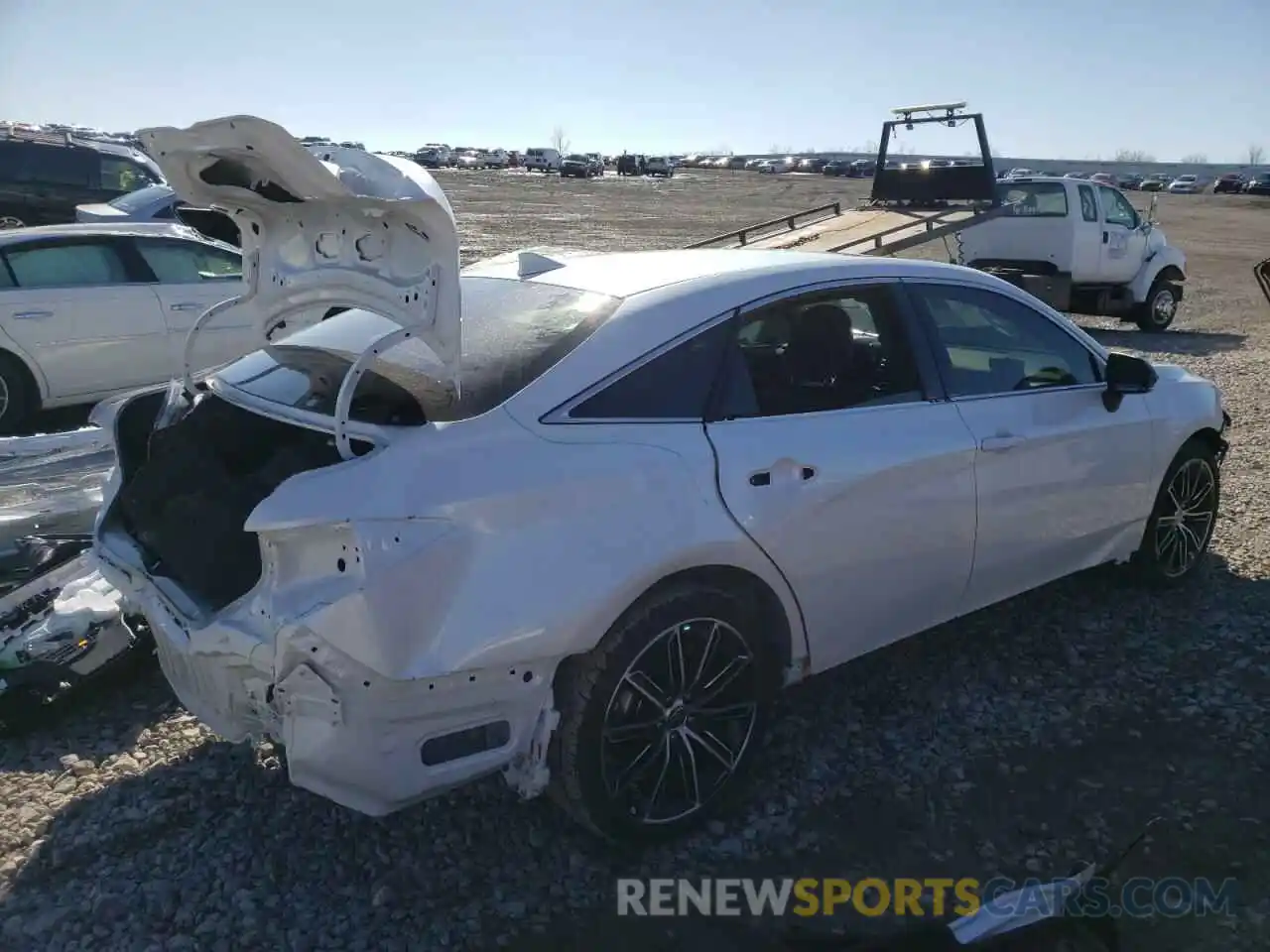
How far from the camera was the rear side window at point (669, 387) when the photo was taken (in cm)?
290

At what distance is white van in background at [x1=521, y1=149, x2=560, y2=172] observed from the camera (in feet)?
247

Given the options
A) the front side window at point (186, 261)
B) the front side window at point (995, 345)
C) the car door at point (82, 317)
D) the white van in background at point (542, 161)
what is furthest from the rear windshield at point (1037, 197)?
the white van in background at point (542, 161)

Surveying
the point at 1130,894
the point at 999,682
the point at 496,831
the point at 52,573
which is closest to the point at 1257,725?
the point at 999,682

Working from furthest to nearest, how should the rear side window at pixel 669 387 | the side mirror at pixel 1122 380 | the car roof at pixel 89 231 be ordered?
the car roof at pixel 89 231, the side mirror at pixel 1122 380, the rear side window at pixel 669 387

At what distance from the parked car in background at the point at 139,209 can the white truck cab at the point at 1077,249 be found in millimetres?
9166

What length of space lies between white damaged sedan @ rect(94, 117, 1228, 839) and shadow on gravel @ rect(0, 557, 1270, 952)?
0.31 metres

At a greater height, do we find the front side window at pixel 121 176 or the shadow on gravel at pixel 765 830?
the front side window at pixel 121 176

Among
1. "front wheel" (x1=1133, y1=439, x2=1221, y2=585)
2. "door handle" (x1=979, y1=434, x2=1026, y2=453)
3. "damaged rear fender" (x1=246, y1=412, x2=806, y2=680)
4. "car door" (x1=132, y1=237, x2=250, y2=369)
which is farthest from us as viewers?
"car door" (x1=132, y1=237, x2=250, y2=369)

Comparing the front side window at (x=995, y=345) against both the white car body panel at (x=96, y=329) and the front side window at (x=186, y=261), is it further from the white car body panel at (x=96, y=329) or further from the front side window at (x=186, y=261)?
the front side window at (x=186, y=261)

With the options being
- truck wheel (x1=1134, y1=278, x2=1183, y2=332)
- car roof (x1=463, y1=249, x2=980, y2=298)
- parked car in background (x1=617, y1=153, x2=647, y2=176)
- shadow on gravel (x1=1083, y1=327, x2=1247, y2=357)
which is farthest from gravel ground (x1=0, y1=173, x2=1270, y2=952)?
parked car in background (x1=617, y1=153, x2=647, y2=176)

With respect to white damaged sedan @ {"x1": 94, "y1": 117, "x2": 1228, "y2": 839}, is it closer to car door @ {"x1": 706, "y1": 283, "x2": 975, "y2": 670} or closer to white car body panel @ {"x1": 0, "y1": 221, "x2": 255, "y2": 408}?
car door @ {"x1": 706, "y1": 283, "x2": 975, "y2": 670}

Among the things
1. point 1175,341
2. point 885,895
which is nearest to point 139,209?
point 885,895

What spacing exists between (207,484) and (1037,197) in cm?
1226

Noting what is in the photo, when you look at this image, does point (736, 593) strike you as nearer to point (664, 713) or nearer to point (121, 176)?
point (664, 713)
